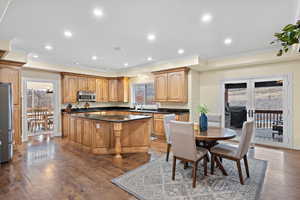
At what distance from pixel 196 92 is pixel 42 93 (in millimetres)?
5469

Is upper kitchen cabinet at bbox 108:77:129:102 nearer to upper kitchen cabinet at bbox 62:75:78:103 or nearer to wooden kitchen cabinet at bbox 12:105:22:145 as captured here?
upper kitchen cabinet at bbox 62:75:78:103

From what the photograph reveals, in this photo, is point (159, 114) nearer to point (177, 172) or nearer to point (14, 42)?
point (177, 172)

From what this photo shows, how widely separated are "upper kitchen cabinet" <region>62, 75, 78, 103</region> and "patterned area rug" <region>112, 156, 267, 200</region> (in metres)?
4.19

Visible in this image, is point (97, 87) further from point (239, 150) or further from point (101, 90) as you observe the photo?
point (239, 150)

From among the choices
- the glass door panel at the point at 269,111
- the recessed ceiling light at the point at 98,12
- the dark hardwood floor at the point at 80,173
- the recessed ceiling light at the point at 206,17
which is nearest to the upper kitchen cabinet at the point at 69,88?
the dark hardwood floor at the point at 80,173

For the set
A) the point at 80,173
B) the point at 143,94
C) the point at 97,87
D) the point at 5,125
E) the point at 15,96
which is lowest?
the point at 80,173

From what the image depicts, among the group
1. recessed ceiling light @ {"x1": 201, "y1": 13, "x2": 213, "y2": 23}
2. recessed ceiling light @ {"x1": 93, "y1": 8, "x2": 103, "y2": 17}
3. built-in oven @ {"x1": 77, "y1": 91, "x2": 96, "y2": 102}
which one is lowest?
built-in oven @ {"x1": 77, "y1": 91, "x2": 96, "y2": 102}

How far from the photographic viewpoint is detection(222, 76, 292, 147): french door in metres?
4.25

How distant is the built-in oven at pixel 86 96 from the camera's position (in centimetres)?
601

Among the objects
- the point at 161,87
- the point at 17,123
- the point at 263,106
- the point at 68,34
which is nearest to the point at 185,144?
the point at 68,34

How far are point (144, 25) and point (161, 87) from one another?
3.02 meters

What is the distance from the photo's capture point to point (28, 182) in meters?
2.51

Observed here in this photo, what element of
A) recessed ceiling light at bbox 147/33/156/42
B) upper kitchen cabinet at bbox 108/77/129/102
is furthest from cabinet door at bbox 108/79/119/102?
recessed ceiling light at bbox 147/33/156/42

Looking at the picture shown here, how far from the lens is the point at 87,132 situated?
4.05 metres
